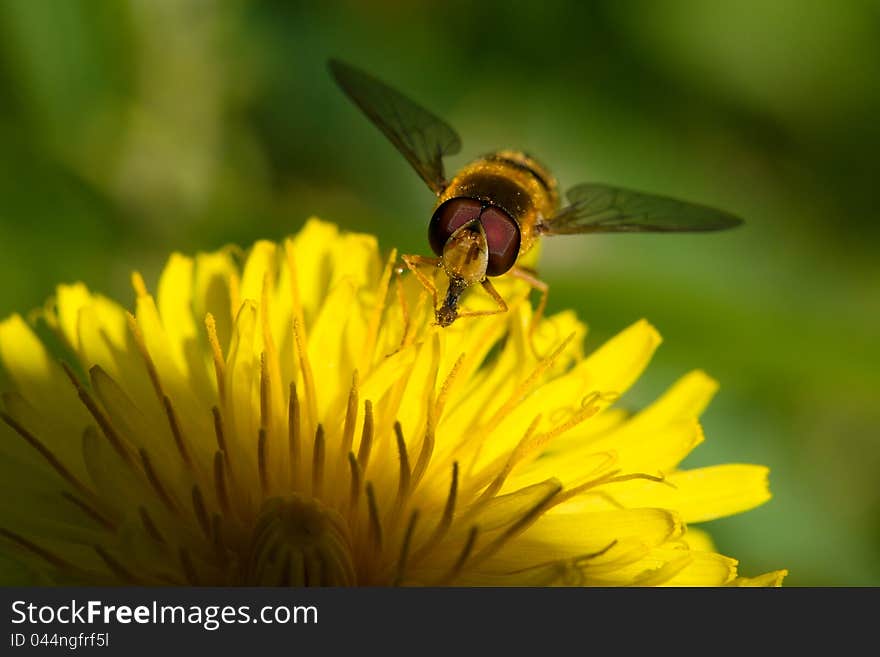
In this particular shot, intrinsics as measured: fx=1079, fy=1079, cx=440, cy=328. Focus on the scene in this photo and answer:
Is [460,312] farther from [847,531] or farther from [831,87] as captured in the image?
[831,87]

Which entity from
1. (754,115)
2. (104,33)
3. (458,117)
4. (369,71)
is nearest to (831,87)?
(754,115)

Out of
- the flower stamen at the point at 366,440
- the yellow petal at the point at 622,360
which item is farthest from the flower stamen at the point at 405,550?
the yellow petal at the point at 622,360

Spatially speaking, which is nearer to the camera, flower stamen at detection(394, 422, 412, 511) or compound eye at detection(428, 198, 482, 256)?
flower stamen at detection(394, 422, 412, 511)

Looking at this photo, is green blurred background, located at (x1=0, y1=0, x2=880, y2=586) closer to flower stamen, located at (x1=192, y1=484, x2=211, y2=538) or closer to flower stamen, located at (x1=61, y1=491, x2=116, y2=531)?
flower stamen, located at (x1=61, y1=491, x2=116, y2=531)

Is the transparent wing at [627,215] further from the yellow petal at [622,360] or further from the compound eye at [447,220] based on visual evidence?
the compound eye at [447,220]

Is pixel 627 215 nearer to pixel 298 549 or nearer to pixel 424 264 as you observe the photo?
pixel 424 264

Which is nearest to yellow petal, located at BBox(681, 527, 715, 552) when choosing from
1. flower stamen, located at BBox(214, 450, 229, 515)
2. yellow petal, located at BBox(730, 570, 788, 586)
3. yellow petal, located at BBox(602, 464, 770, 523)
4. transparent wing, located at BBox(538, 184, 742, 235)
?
yellow petal, located at BBox(602, 464, 770, 523)

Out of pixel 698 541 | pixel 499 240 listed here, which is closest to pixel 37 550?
pixel 499 240
